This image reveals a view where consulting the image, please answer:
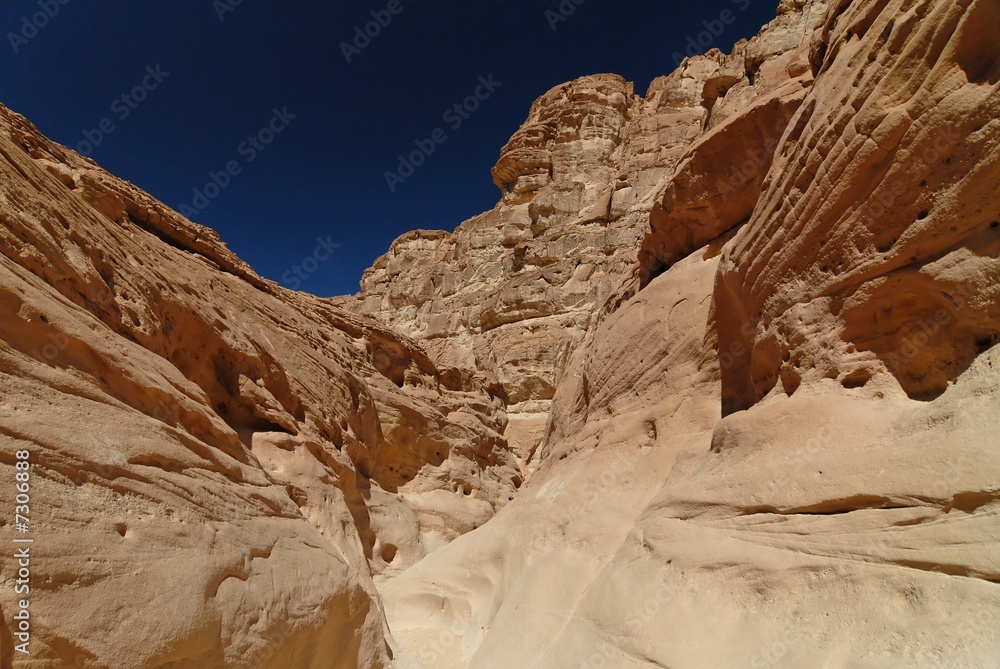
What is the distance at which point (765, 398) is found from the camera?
17.0 ft

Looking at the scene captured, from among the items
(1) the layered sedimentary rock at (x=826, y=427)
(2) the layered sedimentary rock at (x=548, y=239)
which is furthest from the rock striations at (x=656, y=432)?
(2) the layered sedimentary rock at (x=548, y=239)

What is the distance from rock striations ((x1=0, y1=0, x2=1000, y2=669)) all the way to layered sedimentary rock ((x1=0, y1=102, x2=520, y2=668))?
3cm

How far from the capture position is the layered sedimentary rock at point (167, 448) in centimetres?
318

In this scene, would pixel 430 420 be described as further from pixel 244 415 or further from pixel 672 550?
pixel 672 550

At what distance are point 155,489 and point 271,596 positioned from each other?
1200mm

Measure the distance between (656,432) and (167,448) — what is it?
15.9 feet

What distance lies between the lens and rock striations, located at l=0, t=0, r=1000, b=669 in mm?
3129

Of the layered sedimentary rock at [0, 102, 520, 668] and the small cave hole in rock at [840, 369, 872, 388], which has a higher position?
the layered sedimentary rock at [0, 102, 520, 668]

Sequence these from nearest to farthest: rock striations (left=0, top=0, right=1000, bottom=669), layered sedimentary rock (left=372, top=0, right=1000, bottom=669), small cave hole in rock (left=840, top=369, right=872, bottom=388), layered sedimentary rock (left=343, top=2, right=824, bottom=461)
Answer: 1. layered sedimentary rock (left=372, top=0, right=1000, bottom=669)
2. rock striations (left=0, top=0, right=1000, bottom=669)
3. small cave hole in rock (left=840, top=369, right=872, bottom=388)
4. layered sedimentary rock (left=343, top=2, right=824, bottom=461)

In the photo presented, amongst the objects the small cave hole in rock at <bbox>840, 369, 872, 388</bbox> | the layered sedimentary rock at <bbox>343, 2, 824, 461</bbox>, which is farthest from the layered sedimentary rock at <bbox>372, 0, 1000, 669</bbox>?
the layered sedimentary rock at <bbox>343, 2, 824, 461</bbox>

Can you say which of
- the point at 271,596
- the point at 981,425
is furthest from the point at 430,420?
the point at 981,425

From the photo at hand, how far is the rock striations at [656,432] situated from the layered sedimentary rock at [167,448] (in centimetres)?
3

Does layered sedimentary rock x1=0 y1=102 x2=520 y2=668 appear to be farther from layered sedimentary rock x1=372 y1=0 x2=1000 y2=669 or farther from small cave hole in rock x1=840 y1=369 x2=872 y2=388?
small cave hole in rock x1=840 y1=369 x2=872 y2=388

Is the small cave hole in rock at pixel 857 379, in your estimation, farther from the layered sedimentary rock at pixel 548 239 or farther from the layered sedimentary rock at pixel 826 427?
the layered sedimentary rock at pixel 548 239
